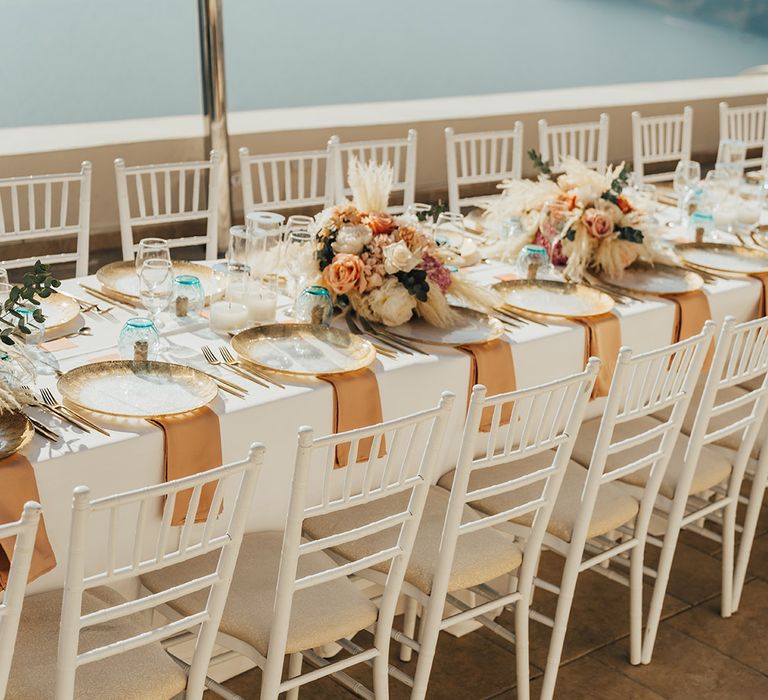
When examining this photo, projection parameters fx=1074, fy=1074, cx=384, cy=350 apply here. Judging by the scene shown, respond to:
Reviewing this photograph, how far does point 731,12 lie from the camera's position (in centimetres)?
1686

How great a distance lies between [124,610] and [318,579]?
417 mm

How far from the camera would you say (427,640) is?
2.23m

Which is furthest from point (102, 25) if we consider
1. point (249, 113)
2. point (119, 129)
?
point (119, 129)

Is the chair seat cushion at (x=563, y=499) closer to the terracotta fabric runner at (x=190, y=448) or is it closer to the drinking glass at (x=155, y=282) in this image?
the terracotta fabric runner at (x=190, y=448)

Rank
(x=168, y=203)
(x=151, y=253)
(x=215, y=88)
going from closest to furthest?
(x=151, y=253)
(x=168, y=203)
(x=215, y=88)

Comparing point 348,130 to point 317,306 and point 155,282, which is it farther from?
point 155,282

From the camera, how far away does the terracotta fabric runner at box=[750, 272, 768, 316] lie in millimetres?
3291

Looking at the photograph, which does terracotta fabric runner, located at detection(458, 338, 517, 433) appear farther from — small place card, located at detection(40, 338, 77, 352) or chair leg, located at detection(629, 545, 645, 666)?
small place card, located at detection(40, 338, 77, 352)

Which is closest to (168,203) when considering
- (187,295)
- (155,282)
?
(187,295)

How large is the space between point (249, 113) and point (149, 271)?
4314 millimetres

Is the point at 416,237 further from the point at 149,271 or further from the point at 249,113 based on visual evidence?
the point at 249,113

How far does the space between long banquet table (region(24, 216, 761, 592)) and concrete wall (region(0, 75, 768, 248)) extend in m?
2.39

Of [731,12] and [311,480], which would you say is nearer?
[311,480]

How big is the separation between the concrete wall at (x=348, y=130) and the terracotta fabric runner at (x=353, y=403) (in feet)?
10.1
